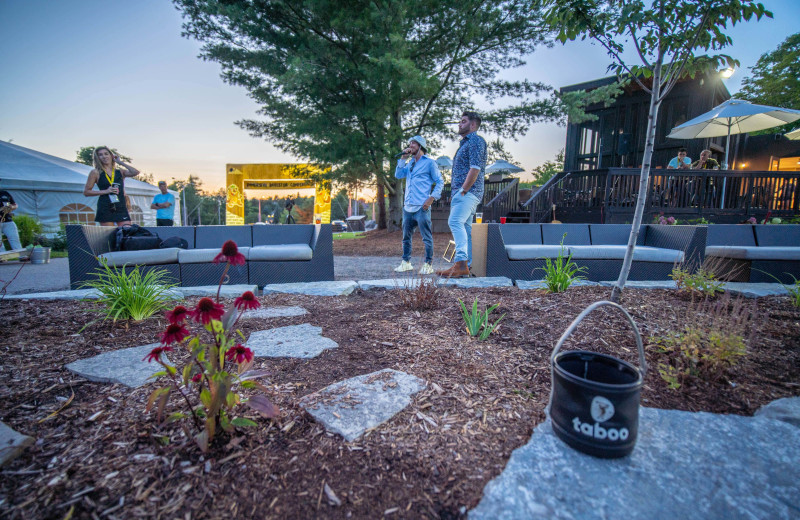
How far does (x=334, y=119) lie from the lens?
8664 millimetres

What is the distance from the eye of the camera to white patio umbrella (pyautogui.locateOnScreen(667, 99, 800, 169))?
7.08 meters

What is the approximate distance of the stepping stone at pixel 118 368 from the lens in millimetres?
1398

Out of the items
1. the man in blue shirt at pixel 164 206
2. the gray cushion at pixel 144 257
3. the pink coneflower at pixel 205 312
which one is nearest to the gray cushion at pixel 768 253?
the pink coneflower at pixel 205 312

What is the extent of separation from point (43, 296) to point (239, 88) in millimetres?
7865

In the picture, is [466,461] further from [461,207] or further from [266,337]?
[461,207]

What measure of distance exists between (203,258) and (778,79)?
2430 cm

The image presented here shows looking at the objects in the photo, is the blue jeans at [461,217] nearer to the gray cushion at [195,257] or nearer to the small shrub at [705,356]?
the small shrub at [705,356]

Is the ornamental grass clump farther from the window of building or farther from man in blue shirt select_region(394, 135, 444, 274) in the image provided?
the window of building

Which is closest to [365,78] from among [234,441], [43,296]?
[43,296]

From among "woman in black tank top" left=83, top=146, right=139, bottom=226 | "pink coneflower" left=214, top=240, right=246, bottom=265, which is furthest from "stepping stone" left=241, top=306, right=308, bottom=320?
"woman in black tank top" left=83, top=146, right=139, bottom=226

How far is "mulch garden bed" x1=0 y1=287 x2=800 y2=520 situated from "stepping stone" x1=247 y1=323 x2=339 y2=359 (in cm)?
10

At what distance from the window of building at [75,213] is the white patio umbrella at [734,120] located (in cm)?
1962

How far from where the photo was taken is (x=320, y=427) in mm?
1106

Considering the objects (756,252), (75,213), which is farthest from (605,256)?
(75,213)
